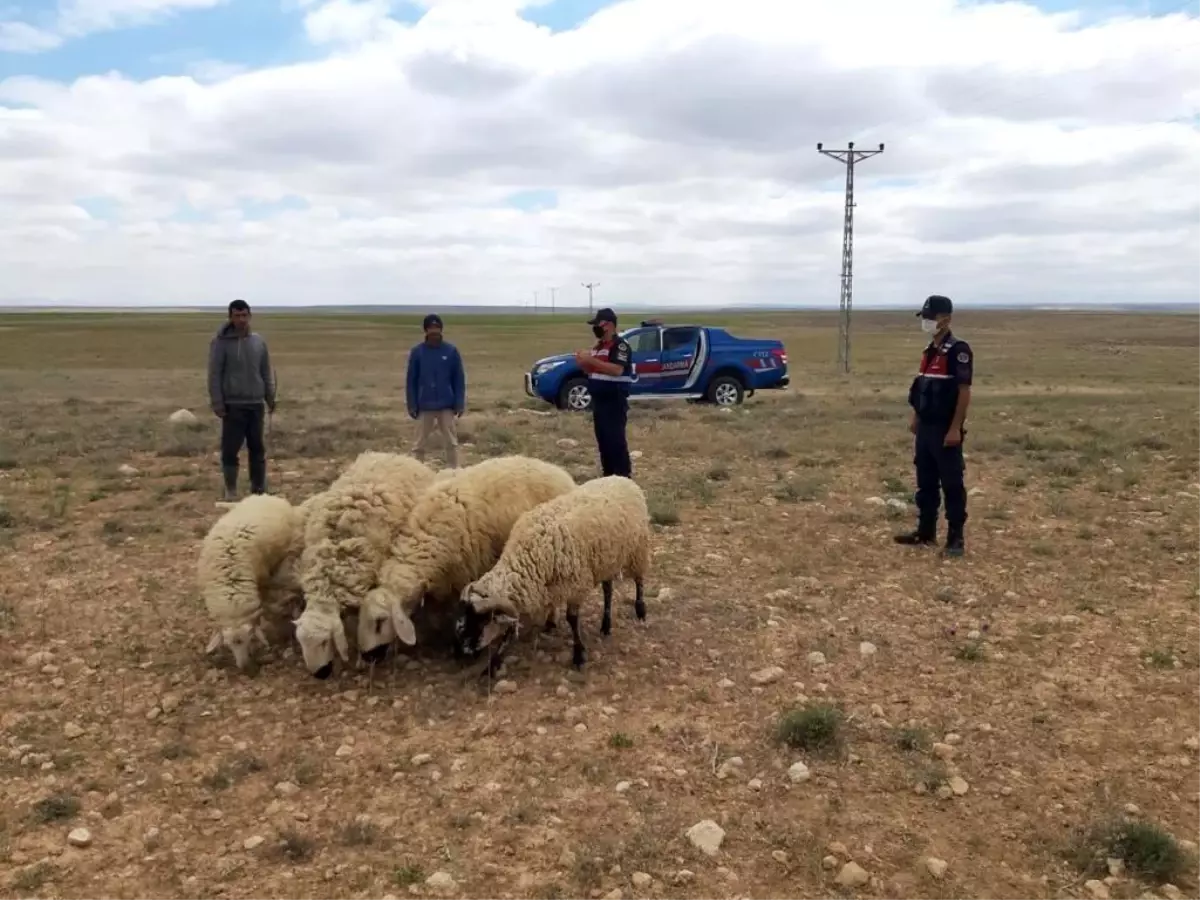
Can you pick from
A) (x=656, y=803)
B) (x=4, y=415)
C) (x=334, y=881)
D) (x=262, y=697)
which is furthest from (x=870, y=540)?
(x=4, y=415)

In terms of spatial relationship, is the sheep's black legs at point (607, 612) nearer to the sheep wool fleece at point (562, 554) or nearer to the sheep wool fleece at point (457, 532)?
the sheep wool fleece at point (562, 554)

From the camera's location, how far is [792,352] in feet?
176

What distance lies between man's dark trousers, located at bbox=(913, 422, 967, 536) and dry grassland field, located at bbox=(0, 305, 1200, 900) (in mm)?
377

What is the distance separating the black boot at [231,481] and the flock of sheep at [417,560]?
3.82 m

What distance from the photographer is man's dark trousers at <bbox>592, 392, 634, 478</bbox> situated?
29.7 feet

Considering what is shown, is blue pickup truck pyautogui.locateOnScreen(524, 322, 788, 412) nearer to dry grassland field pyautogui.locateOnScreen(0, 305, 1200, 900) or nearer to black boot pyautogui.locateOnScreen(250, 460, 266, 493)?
dry grassland field pyautogui.locateOnScreen(0, 305, 1200, 900)

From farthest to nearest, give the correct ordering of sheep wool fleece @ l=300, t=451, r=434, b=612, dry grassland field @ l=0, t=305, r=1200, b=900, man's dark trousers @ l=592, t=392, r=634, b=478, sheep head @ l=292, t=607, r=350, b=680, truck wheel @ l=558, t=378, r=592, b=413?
truck wheel @ l=558, t=378, r=592, b=413 < man's dark trousers @ l=592, t=392, r=634, b=478 < sheep wool fleece @ l=300, t=451, r=434, b=612 < sheep head @ l=292, t=607, r=350, b=680 < dry grassland field @ l=0, t=305, r=1200, b=900

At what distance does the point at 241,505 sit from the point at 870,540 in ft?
19.4

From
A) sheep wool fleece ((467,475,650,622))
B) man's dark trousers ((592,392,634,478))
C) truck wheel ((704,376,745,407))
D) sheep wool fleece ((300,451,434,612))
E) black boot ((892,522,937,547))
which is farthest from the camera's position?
truck wheel ((704,376,745,407))

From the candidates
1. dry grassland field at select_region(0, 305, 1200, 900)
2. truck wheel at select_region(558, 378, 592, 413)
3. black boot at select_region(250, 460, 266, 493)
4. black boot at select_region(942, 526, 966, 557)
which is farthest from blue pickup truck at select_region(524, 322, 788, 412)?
black boot at select_region(942, 526, 966, 557)

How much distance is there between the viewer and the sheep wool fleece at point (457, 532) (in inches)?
242

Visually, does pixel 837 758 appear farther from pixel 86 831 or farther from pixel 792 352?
pixel 792 352

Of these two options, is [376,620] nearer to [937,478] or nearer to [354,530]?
[354,530]

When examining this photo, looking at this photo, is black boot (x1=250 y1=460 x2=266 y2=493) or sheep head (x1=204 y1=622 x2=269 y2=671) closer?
sheep head (x1=204 y1=622 x2=269 y2=671)
